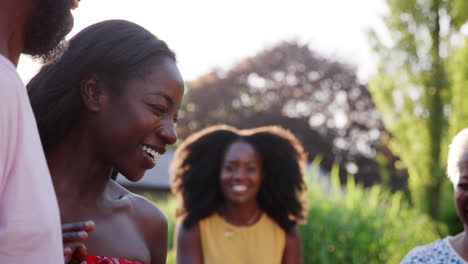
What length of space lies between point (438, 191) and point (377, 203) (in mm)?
5129

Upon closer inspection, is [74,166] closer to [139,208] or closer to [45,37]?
[139,208]

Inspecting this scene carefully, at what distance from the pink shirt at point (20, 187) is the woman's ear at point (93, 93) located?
0.94 meters

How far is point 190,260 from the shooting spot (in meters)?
4.61

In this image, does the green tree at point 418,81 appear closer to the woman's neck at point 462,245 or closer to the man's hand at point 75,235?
the woman's neck at point 462,245

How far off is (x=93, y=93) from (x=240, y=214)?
2.85m

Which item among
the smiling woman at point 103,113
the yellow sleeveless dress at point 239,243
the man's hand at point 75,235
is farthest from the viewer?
the yellow sleeveless dress at point 239,243

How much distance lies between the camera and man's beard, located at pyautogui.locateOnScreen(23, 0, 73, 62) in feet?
4.95

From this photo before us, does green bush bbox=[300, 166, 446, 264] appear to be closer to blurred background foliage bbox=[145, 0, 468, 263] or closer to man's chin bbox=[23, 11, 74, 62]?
blurred background foliage bbox=[145, 0, 468, 263]

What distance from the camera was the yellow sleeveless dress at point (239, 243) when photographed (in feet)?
15.6

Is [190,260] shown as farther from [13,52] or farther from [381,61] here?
[381,61]

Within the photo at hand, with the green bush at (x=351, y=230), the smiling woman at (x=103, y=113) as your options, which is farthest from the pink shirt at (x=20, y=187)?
the green bush at (x=351, y=230)

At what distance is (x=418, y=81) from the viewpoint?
45.3 feet

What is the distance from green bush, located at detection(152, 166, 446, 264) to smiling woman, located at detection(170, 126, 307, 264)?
5.05ft

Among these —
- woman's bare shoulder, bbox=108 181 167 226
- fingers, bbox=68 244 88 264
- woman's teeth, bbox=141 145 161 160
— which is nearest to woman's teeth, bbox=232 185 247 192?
woman's bare shoulder, bbox=108 181 167 226
